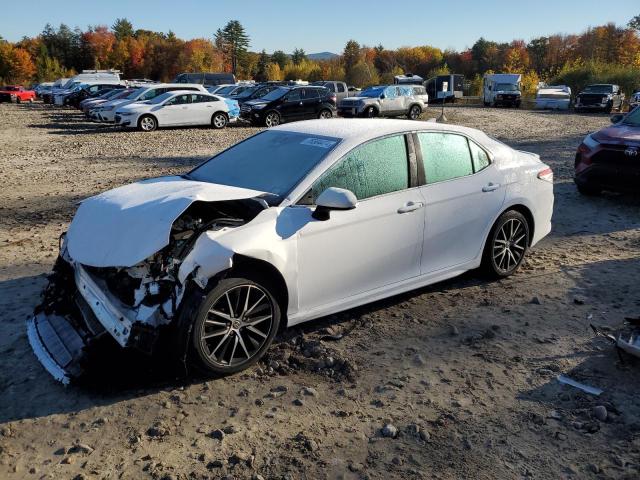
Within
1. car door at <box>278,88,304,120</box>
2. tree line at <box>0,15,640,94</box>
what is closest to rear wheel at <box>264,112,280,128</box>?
car door at <box>278,88,304,120</box>

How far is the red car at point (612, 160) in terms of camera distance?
840cm

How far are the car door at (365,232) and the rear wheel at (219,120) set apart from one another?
17943 millimetres

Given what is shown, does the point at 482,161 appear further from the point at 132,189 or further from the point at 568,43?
the point at 568,43

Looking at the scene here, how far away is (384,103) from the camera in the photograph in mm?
26125

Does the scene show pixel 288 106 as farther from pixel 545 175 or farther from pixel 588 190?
pixel 545 175

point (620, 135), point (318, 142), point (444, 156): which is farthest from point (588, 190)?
point (318, 142)

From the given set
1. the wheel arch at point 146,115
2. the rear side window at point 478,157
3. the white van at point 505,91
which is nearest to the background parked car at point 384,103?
the wheel arch at point 146,115

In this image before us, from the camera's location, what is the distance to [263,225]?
3.78m

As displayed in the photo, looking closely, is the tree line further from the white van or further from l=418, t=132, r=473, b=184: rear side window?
l=418, t=132, r=473, b=184: rear side window

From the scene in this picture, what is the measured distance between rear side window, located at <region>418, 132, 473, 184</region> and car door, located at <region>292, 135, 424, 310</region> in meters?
0.23

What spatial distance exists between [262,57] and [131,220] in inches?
4765

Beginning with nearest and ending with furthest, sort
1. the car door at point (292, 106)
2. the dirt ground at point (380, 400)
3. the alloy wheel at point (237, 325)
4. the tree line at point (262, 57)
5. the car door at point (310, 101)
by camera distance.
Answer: the dirt ground at point (380, 400)
the alloy wheel at point (237, 325)
the car door at point (292, 106)
the car door at point (310, 101)
the tree line at point (262, 57)

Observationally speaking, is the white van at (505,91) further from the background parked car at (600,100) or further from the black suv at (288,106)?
the black suv at (288,106)

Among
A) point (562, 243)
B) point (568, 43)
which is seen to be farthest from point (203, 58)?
point (562, 243)
